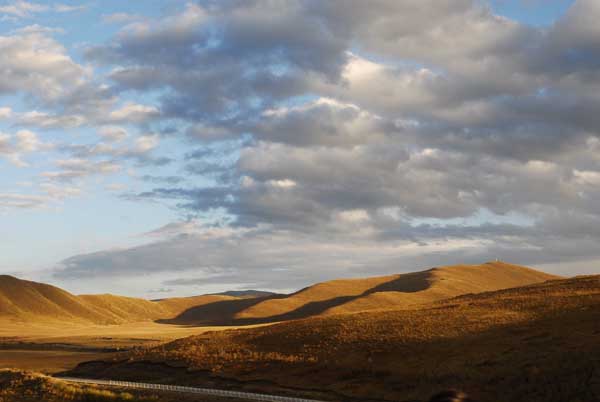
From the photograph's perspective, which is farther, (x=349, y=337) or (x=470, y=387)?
(x=349, y=337)

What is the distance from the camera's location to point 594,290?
77.3 metres

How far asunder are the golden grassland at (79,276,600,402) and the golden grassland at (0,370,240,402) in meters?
8.48

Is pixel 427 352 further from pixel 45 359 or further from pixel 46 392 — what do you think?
pixel 45 359

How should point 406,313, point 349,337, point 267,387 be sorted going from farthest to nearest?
point 406,313, point 349,337, point 267,387

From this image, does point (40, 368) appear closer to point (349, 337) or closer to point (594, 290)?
point (349, 337)

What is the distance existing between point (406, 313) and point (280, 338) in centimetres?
1441

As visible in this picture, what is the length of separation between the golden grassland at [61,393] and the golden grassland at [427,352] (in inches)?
334

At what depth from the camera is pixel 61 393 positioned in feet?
168

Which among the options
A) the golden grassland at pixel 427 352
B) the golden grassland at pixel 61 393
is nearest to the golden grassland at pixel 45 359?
the golden grassland at pixel 427 352

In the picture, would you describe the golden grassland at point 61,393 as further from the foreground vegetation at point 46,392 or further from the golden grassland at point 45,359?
the golden grassland at point 45,359

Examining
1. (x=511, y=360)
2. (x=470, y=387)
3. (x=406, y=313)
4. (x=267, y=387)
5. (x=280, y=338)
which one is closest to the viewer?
(x=470, y=387)

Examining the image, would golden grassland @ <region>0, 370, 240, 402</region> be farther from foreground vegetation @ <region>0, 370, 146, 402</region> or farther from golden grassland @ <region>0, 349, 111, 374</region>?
golden grassland @ <region>0, 349, 111, 374</region>

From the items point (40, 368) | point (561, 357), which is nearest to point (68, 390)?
point (40, 368)

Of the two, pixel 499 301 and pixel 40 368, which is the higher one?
pixel 499 301
